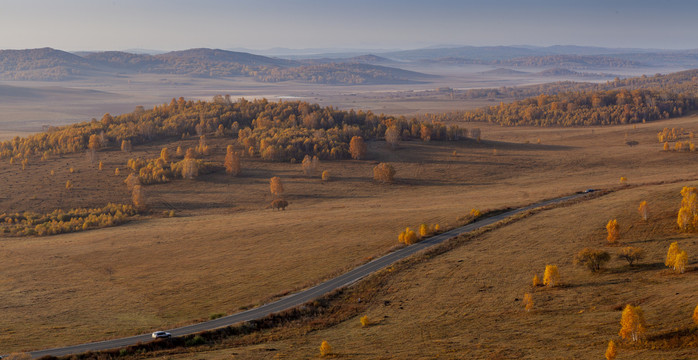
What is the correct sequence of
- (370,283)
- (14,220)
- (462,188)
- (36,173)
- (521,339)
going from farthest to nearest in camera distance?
(36,173), (462,188), (14,220), (370,283), (521,339)

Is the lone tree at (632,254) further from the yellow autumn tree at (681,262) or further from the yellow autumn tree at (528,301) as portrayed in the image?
the yellow autumn tree at (528,301)

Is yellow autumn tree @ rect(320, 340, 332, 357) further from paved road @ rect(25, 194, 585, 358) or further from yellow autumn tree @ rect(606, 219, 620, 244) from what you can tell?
yellow autumn tree @ rect(606, 219, 620, 244)

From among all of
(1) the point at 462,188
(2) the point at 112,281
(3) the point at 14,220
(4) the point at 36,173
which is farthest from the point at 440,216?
(4) the point at 36,173

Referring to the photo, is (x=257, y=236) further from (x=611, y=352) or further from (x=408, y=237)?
(x=611, y=352)

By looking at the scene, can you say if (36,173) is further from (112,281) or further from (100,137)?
(112,281)

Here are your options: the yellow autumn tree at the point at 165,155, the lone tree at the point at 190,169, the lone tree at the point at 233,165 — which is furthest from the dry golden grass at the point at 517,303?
the yellow autumn tree at the point at 165,155

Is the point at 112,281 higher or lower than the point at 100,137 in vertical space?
lower

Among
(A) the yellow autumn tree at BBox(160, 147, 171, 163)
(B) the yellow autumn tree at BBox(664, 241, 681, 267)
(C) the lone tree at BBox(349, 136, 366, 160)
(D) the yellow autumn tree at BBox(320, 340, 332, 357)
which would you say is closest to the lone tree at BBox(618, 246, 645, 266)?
(B) the yellow autumn tree at BBox(664, 241, 681, 267)
